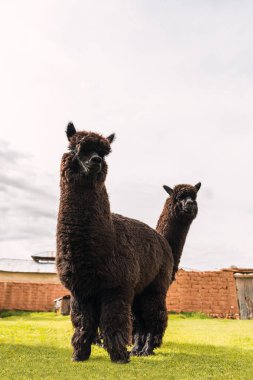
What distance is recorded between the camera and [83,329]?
513cm

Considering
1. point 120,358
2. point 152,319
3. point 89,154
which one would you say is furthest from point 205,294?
point 89,154

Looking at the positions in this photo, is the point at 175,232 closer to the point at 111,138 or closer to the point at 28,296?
the point at 111,138

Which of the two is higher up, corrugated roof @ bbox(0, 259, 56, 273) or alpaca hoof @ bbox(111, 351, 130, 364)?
corrugated roof @ bbox(0, 259, 56, 273)

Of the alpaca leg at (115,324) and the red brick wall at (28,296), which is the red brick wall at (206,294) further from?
the alpaca leg at (115,324)

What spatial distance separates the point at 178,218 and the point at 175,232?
0.30 meters

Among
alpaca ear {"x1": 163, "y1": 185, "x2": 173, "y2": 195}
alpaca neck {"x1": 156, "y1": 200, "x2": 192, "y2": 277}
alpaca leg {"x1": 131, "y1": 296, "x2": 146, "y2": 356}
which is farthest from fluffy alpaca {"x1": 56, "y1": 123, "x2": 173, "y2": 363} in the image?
alpaca ear {"x1": 163, "y1": 185, "x2": 173, "y2": 195}

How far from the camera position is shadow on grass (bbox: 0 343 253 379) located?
4355 mm

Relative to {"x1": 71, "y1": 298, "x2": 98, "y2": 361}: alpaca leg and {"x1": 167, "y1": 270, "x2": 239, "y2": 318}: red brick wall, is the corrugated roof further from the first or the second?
{"x1": 71, "y1": 298, "x2": 98, "y2": 361}: alpaca leg

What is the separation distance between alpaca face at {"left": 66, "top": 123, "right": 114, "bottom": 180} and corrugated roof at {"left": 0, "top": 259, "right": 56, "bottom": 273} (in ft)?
109

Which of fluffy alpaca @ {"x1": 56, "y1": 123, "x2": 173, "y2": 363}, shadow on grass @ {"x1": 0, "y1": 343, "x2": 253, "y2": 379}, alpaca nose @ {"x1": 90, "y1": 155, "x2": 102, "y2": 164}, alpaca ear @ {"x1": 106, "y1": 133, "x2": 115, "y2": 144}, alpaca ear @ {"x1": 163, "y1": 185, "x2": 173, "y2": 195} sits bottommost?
shadow on grass @ {"x1": 0, "y1": 343, "x2": 253, "y2": 379}

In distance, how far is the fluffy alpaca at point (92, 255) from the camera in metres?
4.91

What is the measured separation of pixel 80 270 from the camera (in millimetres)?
4914

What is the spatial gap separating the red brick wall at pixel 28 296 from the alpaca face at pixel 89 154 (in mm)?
21508

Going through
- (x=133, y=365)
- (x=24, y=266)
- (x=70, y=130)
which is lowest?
(x=133, y=365)
